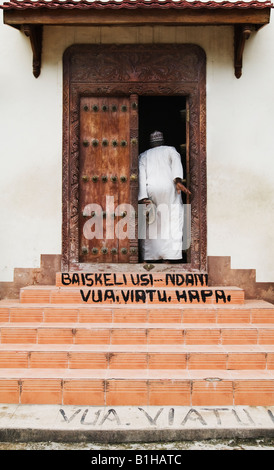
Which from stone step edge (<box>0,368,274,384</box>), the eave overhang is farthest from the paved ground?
the eave overhang

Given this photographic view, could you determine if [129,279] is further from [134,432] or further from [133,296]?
[134,432]

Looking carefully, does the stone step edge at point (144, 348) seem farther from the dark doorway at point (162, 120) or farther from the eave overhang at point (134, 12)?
the dark doorway at point (162, 120)

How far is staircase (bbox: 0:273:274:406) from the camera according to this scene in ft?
12.6

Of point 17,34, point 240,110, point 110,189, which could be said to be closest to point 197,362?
point 110,189

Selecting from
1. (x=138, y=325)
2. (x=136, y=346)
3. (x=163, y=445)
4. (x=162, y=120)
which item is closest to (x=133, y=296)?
(x=138, y=325)

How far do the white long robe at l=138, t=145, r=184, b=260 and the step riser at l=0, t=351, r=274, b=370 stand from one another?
6.72 feet

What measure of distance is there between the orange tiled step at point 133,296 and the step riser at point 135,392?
4.34 feet

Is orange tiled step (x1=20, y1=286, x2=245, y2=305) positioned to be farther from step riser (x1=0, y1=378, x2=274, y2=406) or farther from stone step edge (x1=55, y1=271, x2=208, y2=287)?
step riser (x1=0, y1=378, x2=274, y2=406)

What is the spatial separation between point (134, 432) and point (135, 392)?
1.69 ft

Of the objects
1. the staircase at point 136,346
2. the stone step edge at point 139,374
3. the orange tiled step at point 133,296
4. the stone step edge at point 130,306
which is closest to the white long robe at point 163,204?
the staircase at point 136,346

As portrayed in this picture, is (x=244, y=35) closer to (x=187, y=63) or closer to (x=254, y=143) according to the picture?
(x=187, y=63)

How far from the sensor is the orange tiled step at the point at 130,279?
5.48 meters

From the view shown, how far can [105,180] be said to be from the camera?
5.95 m

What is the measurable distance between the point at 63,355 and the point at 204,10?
166 inches
